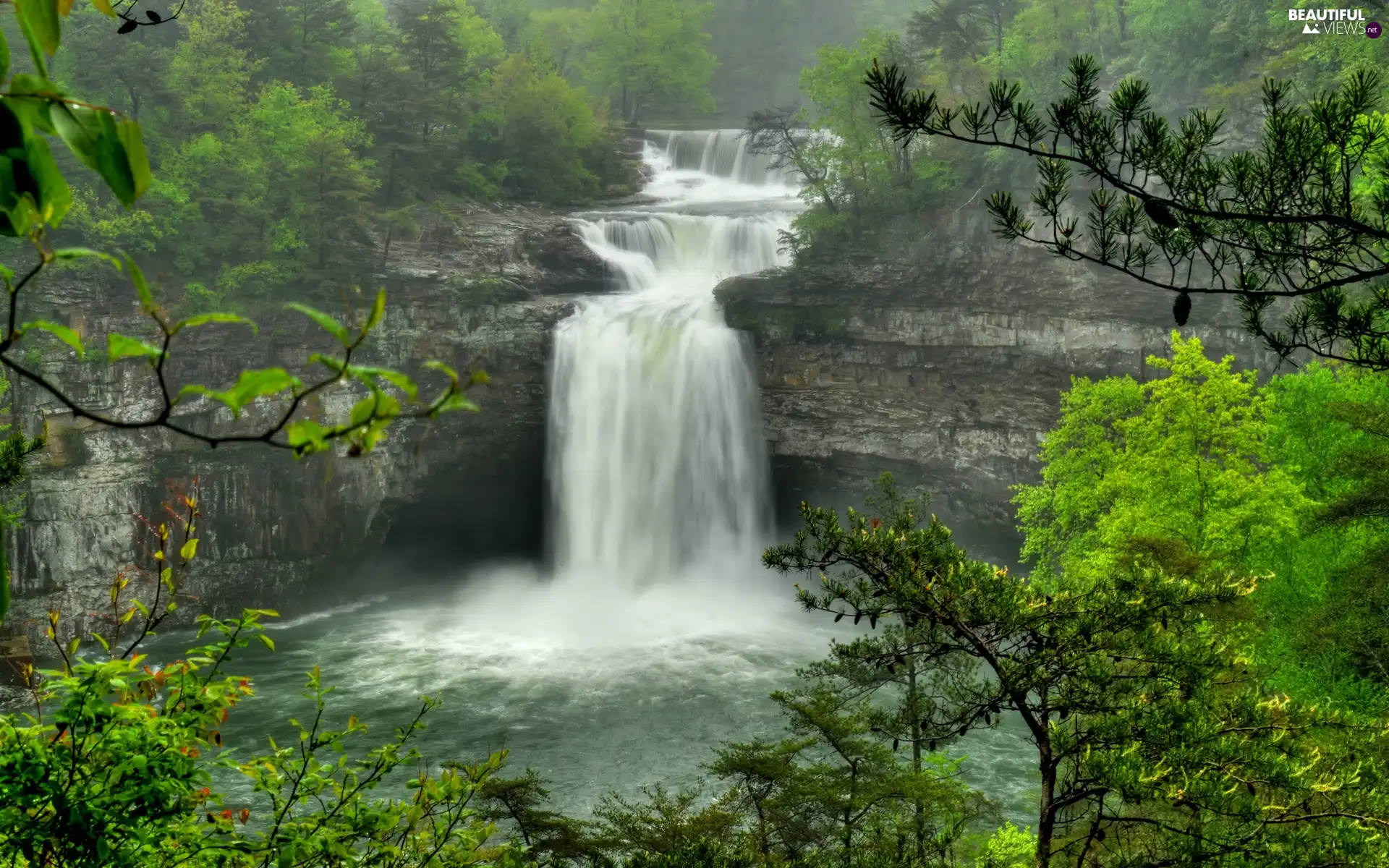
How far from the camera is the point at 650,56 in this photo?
184 feet

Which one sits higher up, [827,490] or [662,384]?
[662,384]

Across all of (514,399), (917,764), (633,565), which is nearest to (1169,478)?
(917,764)

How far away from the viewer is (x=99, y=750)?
4277 mm

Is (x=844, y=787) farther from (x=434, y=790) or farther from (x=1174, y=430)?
(x=1174, y=430)

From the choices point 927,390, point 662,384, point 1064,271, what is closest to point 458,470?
point 662,384

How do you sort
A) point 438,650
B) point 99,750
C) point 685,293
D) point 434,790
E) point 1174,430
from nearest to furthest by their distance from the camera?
point 99,750, point 434,790, point 1174,430, point 438,650, point 685,293

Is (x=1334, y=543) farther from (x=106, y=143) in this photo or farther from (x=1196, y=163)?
(x=106, y=143)

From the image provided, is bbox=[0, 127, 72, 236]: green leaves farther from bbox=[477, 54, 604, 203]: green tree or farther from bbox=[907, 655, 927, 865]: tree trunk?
bbox=[477, 54, 604, 203]: green tree

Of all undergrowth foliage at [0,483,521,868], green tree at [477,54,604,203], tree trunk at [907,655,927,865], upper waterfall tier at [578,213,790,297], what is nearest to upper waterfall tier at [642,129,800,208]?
green tree at [477,54,604,203]

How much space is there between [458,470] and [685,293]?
10035mm

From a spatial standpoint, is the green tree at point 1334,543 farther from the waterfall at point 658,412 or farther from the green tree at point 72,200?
the waterfall at point 658,412

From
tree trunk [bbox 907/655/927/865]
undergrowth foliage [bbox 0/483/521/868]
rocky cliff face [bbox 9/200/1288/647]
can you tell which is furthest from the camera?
rocky cliff face [bbox 9/200/1288/647]

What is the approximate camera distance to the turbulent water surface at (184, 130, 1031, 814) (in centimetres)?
2550

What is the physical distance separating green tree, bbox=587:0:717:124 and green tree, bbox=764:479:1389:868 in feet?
168
